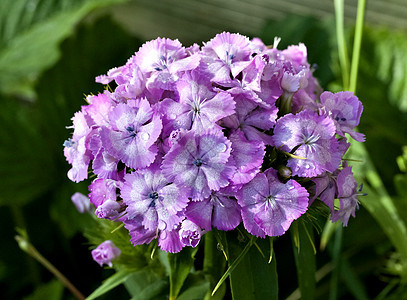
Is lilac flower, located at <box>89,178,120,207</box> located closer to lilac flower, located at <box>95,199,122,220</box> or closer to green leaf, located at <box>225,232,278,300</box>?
lilac flower, located at <box>95,199,122,220</box>

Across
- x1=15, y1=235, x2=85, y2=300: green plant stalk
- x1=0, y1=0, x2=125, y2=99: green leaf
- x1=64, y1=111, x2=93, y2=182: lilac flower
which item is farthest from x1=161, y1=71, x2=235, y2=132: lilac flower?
x1=0, y1=0, x2=125, y2=99: green leaf

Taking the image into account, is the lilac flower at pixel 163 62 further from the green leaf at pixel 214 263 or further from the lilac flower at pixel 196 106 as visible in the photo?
the green leaf at pixel 214 263

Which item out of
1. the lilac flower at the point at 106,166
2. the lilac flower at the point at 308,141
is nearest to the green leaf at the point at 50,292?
the lilac flower at the point at 106,166

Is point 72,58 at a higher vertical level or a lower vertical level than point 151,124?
lower

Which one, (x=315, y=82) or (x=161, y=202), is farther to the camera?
(x=315, y=82)

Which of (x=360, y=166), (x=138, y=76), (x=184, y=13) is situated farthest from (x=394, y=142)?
(x=184, y=13)

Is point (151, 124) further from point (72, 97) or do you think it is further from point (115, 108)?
point (72, 97)
